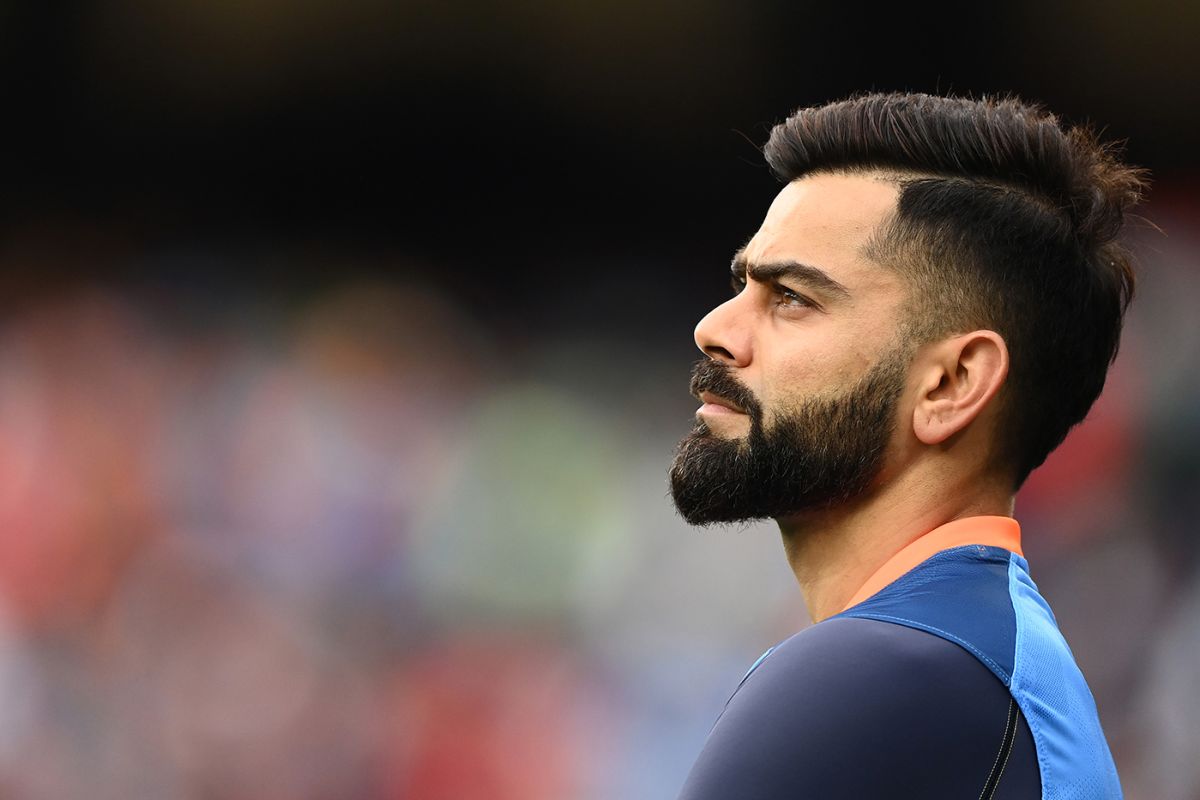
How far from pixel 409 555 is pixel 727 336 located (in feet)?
10.8

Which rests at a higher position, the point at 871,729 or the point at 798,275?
the point at 798,275

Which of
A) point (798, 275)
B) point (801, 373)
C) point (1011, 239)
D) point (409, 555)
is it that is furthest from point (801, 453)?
point (409, 555)

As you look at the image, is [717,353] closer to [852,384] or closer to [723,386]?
[723,386]

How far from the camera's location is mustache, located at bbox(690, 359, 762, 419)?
126 cm

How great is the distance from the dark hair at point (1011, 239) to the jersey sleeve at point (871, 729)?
36 cm

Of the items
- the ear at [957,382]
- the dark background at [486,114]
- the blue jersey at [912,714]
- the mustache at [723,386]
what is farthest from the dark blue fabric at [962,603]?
the dark background at [486,114]

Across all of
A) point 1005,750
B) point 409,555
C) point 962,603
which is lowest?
point 1005,750

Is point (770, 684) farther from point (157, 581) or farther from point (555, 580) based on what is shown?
point (157, 581)

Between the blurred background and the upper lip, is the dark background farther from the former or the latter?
the upper lip

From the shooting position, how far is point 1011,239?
1.28m

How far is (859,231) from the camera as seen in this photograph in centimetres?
129

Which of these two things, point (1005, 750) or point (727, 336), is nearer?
point (1005, 750)

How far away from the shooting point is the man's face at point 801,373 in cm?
121

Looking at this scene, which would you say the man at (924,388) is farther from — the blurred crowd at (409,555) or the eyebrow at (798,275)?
the blurred crowd at (409,555)
